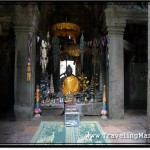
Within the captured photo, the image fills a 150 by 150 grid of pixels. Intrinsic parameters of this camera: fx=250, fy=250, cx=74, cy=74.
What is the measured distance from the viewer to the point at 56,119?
10633 millimetres

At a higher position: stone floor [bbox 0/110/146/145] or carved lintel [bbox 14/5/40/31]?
carved lintel [bbox 14/5/40/31]

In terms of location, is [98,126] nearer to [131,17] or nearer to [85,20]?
[131,17]

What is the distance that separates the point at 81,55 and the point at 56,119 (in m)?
3.38

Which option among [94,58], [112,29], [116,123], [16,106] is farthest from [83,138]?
[94,58]

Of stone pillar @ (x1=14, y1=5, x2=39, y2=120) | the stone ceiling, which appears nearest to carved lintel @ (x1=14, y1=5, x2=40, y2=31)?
stone pillar @ (x1=14, y1=5, x2=39, y2=120)

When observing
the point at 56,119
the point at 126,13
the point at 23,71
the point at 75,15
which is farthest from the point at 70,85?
the point at 75,15

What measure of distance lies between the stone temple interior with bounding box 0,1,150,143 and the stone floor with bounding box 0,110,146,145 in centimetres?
22

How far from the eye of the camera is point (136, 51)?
1411 centimetres

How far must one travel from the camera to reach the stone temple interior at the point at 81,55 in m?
10.5

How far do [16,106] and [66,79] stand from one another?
2.61 metres

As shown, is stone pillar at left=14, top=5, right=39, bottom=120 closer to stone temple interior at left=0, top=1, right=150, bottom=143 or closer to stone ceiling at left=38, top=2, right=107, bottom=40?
stone temple interior at left=0, top=1, right=150, bottom=143

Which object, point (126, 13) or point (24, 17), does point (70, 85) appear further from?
point (126, 13)

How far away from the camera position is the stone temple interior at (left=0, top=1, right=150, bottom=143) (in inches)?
412

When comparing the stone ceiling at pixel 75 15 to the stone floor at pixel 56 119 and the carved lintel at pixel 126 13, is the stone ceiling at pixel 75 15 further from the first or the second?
the stone floor at pixel 56 119
